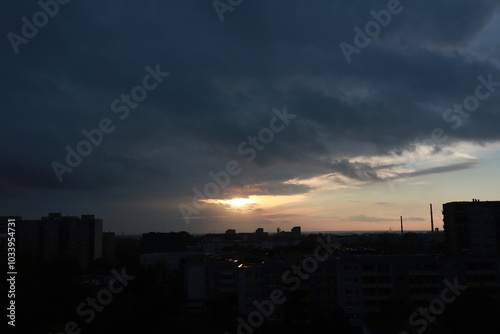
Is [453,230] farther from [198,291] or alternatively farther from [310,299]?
[198,291]

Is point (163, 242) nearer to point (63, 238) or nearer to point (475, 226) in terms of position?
point (63, 238)

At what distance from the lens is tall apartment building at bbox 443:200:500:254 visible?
47875mm

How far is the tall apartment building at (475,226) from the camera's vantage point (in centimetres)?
4788

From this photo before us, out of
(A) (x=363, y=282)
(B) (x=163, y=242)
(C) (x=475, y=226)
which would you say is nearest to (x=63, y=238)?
(B) (x=163, y=242)

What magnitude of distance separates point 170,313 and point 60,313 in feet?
18.8

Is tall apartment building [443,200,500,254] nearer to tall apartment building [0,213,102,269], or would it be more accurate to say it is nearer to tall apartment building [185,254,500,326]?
tall apartment building [185,254,500,326]

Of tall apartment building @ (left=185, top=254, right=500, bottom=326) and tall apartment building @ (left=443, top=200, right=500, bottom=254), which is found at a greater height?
tall apartment building @ (left=443, top=200, right=500, bottom=254)

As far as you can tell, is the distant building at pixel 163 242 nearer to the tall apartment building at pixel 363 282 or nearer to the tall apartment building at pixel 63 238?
the tall apartment building at pixel 63 238

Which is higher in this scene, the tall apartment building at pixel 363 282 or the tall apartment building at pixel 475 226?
the tall apartment building at pixel 475 226

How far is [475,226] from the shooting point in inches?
1907

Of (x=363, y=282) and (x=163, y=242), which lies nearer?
(x=363, y=282)

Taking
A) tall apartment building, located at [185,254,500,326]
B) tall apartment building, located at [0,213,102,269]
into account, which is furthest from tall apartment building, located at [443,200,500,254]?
tall apartment building, located at [0,213,102,269]

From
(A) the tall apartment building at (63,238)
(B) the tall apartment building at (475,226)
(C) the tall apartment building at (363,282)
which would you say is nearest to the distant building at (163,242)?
(A) the tall apartment building at (63,238)

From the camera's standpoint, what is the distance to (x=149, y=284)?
3950cm
